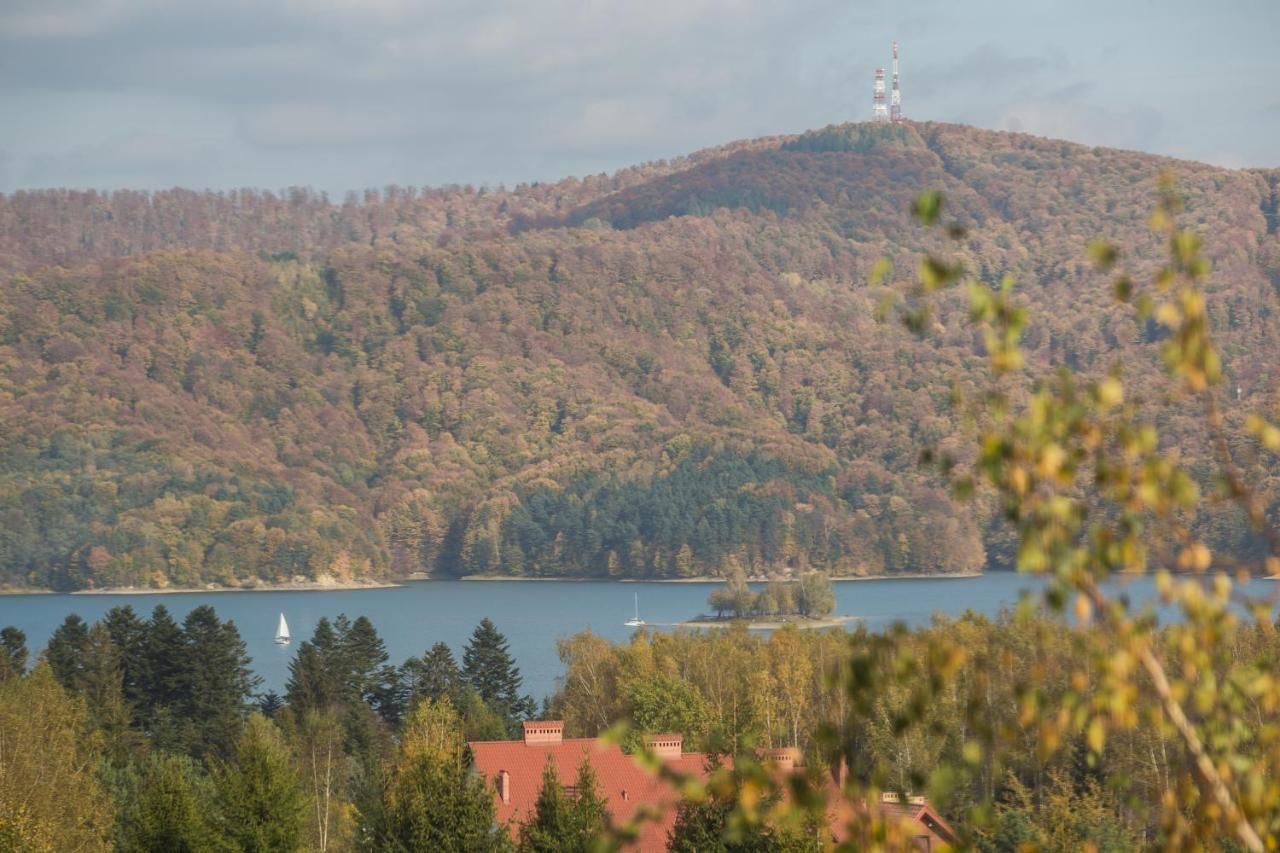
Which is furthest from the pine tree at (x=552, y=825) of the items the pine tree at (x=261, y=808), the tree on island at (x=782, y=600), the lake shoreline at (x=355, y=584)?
the lake shoreline at (x=355, y=584)

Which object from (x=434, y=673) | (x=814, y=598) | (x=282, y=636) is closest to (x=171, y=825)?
(x=434, y=673)

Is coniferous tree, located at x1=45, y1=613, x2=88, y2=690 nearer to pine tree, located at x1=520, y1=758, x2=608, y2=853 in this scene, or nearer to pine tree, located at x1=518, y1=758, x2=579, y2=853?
pine tree, located at x1=520, y1=758, x2=608, y2=853

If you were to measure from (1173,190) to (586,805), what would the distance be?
2144cm

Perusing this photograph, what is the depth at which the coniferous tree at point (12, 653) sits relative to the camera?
53031mm

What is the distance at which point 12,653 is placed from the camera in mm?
59594

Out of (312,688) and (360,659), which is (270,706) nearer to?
(360,659)

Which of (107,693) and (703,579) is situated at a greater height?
(703,579)

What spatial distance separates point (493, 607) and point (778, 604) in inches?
1268

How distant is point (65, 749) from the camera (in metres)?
37.1

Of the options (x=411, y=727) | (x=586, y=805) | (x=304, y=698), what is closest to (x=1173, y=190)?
(x=586, y=805)

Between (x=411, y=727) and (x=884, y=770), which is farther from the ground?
(x=884, y=770)

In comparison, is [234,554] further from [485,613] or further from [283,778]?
[283,778]

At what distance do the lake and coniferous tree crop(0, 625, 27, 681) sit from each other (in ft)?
94.4

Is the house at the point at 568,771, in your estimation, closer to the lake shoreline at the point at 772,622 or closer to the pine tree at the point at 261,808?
the pine tree at the point at 261,808
